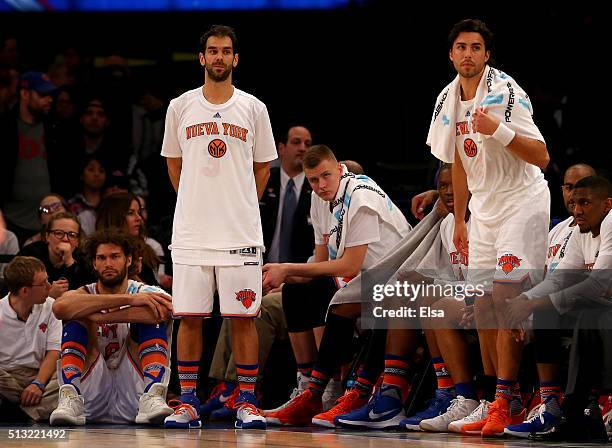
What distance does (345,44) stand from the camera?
37.4ft

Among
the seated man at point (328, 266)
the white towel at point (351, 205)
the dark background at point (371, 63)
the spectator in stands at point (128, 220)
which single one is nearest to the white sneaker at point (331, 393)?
the seated man at point (328, 266)

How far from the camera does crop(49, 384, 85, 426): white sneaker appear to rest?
6.57 meters

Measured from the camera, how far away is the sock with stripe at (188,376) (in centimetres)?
651

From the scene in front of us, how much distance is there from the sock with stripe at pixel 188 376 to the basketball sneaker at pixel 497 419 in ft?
5.48

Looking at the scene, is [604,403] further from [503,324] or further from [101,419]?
[101,419]

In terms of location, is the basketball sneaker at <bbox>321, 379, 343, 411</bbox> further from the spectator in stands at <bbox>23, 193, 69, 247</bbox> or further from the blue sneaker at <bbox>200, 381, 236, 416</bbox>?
the spectator in stands at <bbox>23, 193, 69, 247</bbox>

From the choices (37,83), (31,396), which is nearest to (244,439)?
(31,396)

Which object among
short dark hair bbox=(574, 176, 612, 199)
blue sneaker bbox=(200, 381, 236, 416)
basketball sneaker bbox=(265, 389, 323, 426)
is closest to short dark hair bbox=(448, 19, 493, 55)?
short dark hair bbox=(574, 176, 612, 199)

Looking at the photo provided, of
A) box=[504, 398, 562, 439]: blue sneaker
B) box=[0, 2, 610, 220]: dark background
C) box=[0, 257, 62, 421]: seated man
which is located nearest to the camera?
box=[504, 398, 562, 439]: blue sneaker

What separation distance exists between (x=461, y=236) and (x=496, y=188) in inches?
15.6

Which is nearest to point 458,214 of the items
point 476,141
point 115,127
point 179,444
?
point 476,141

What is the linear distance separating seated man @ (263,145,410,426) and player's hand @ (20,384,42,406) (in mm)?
1521

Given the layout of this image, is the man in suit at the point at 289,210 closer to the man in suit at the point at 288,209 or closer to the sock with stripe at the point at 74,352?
the man in suit at the point at 288,209

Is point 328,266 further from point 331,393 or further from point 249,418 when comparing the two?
point 249,418
